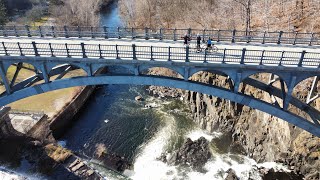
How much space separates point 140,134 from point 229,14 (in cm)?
2455

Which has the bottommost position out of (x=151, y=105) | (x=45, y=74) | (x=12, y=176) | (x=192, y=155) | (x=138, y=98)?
(x=192, y=155)

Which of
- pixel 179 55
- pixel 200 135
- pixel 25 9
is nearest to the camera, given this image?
pixel 179 55

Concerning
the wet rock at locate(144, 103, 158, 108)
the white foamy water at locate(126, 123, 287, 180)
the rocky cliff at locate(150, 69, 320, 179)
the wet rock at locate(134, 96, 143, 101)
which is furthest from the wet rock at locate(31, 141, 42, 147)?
the rocky cliff at locate(150, 69, 320, 179)

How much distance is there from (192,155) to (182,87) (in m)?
14.7

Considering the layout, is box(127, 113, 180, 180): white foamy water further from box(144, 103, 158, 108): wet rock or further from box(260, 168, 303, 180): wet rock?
box(260, 168, 303, 180): wet rock

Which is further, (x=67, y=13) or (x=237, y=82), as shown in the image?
(x=67, y=13)

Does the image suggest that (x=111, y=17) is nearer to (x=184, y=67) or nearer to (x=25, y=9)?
(x=25, y=9)

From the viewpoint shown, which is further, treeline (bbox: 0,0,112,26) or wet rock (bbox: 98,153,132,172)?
treeline (bbox: 0,0,112,26)

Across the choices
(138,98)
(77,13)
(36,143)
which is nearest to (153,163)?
(36,143)

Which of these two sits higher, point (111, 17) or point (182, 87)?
A: point (111, 17)

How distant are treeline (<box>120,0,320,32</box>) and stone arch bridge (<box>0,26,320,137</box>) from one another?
66.1 feet

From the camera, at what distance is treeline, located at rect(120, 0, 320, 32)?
143 feet

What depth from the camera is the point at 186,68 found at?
22.8 metres

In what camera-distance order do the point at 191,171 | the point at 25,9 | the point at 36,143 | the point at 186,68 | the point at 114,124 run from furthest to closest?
1. the point at 25,9
2. the point at 114,124
3. the point at 191,171
4. the point at 36,143
5. the point at 186,68
